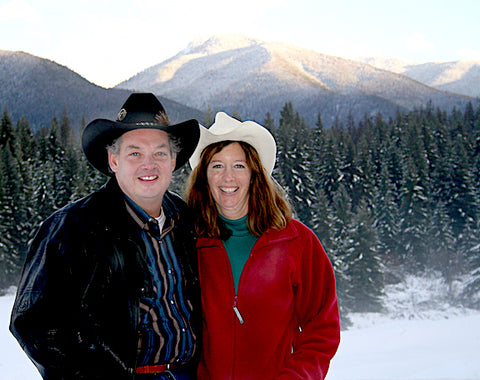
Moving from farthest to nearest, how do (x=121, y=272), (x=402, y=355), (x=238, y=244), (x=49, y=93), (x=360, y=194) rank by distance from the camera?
(x=49, y=93) < (x=360, y=194) < (x=402, y=355) < (x=238, y=244) < (x=121, y=272)

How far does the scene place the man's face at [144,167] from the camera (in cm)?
307

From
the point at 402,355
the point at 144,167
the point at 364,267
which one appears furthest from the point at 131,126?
the point at 364,267

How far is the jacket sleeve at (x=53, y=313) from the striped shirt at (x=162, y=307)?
1.19ft

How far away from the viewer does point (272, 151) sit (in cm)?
359

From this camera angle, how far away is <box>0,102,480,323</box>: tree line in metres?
38.1

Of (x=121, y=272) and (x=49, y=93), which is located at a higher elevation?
(x=49, y=93)

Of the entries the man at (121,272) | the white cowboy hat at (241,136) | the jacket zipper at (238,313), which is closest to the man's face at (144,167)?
the man at (121,272)

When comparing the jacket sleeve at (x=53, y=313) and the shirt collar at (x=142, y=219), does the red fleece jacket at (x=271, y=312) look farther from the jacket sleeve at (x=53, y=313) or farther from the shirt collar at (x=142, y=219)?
the jacket sleeve at (x=53, y=313)

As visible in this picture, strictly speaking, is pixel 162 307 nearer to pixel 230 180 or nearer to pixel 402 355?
pixel 230 180

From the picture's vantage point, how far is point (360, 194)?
54469 millimetres

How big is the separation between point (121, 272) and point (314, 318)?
138 cm

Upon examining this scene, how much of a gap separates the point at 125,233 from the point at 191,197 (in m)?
0.93

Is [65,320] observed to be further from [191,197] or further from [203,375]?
[191,197]

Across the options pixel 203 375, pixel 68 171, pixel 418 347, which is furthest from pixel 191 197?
pixel 68 171
